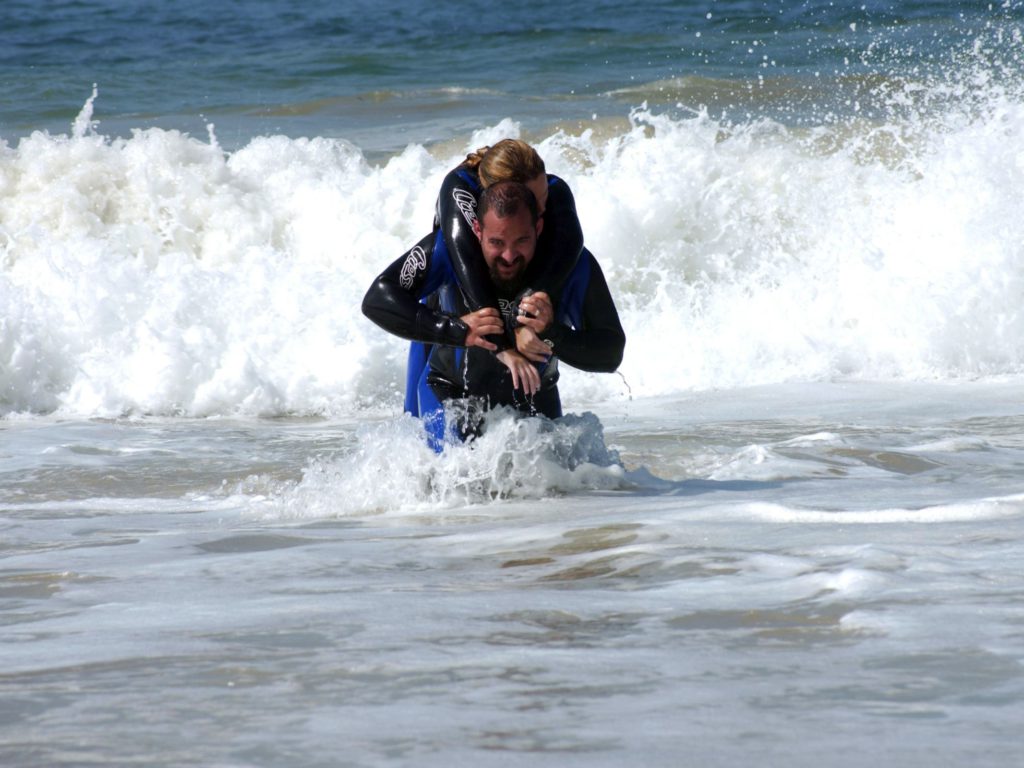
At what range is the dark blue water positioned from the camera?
14594 mm

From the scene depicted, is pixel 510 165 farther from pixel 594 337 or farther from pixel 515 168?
pixel 594 337

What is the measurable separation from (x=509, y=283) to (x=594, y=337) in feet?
1.05

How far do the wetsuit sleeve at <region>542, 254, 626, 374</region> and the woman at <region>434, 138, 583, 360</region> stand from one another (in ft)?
0.35

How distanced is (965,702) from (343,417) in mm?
5657

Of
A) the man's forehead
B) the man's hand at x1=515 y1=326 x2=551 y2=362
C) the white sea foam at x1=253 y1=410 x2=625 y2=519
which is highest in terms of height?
the man's forehead

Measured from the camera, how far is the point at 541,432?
4.88m

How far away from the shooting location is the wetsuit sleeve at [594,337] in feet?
14.8

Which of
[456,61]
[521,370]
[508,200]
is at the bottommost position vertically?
[521,370]

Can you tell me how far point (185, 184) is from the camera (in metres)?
10.8

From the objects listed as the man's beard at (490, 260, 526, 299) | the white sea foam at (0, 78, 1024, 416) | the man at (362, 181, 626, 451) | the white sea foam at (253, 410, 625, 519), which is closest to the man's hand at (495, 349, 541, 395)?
the man at (362, 181, 626, 451)

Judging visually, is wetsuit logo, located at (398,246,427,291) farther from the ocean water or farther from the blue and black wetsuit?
the ocean water

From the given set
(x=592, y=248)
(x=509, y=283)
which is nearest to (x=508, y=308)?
(x=509, y=283)

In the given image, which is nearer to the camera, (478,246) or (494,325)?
(494,325)

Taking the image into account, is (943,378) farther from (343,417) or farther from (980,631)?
(980,631)
